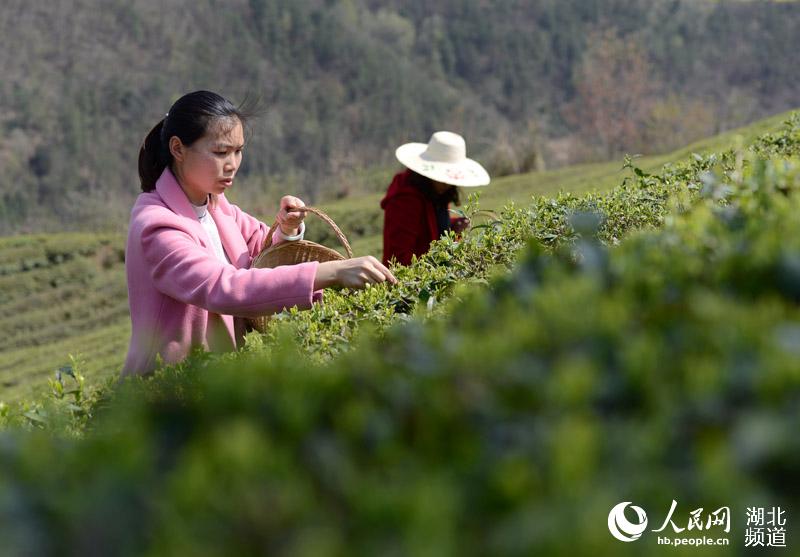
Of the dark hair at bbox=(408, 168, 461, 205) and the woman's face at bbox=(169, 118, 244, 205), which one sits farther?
the dark hair at bbox=(408, 168, 461, 205)

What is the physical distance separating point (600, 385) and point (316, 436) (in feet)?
1.68

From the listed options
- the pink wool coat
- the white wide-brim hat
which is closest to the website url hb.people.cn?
the pink wool coat

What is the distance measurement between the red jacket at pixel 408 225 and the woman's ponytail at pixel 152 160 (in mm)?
2133

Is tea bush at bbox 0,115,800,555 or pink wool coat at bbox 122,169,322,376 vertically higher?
pink wool coat at bbox 122,169,322,376

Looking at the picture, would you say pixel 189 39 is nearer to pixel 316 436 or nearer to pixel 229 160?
pixel 229 160

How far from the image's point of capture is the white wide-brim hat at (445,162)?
20.8 feet

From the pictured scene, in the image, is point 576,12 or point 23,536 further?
point 576,12

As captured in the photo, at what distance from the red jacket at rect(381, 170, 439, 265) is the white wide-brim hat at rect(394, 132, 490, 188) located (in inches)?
7.8

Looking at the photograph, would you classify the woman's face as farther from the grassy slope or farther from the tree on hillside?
the tree on hillside

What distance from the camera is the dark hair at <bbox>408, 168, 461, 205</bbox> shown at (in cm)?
654

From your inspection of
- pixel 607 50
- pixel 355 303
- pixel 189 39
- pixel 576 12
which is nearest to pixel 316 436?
pixel 355 303

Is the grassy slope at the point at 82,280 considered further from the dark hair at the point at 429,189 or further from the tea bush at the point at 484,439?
the tea bush at the point at 484,439

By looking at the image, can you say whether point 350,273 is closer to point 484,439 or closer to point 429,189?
point 484,439

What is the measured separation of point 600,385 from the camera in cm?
161
